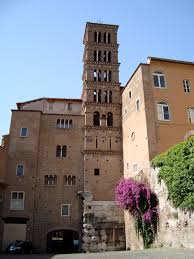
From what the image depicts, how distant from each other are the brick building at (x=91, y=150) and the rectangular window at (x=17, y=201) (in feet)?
0.34

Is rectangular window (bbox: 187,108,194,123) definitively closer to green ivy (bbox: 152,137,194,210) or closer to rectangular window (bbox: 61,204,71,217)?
green ivy (bbox: 152,137,194,210)

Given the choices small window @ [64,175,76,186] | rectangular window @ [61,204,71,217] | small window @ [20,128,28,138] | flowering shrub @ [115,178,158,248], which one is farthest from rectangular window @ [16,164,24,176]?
flowering shrub @ [115,178,158,248]

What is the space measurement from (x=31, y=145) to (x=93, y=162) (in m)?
7.41

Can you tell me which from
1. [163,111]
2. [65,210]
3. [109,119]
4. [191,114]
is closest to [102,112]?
[109,119]

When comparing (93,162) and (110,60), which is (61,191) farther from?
(110,60)

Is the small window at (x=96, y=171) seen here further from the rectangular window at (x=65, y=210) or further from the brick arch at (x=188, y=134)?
the brick arch at (x=188, y=134)

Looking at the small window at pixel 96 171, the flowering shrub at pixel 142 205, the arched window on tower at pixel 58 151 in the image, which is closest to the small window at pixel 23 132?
the arched window on tower at pixel 58 151

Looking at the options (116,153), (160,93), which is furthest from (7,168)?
(160,93)

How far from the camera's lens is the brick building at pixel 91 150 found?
90.0 feet

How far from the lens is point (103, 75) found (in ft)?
121

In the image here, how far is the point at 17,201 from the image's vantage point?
3067cm

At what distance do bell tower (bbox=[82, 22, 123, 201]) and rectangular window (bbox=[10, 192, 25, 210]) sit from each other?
689 cm

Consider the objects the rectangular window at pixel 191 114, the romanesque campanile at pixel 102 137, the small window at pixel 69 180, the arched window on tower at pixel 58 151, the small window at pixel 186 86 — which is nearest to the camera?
the rectangular window at pixel 191 114

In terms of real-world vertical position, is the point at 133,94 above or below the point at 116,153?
above
